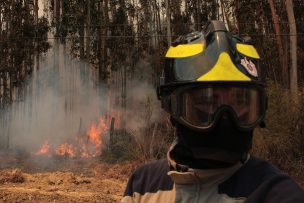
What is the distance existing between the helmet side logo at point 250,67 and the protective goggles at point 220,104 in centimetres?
4

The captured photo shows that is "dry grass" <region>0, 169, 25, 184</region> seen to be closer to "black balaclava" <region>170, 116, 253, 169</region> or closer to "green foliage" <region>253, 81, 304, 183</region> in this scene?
"green foliage" <region>253, 81, 304, 183</region>

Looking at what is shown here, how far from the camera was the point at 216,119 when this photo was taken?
1.43 metres

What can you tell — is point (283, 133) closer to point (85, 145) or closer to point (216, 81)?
point (85, 145)

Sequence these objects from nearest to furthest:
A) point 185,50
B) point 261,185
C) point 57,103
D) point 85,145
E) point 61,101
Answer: point 261,185 < point 185,50 < point 85,145 < point 61,101 < point 57,103

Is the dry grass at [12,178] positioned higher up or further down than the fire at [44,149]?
higher up

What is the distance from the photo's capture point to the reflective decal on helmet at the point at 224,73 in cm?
142

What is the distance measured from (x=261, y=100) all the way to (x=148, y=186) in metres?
0.50

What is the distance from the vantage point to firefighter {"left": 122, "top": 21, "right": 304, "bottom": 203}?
1.41 meters

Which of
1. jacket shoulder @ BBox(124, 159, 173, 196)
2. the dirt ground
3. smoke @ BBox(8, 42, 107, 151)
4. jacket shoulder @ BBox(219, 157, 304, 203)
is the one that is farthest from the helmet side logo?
smoke @ BBox(8, 42, 107, 151)

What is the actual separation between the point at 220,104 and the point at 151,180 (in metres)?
0.41

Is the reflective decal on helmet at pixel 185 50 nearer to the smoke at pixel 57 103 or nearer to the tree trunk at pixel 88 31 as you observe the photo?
the smoke at pixel 57 103

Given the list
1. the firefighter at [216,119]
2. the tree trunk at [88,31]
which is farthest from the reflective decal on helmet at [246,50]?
the tree trunk at [88,31]

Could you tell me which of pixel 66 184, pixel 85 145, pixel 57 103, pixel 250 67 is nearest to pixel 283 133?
pixel 66 184

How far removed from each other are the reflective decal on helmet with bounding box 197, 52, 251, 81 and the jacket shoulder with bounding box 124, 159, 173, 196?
1.32ft
